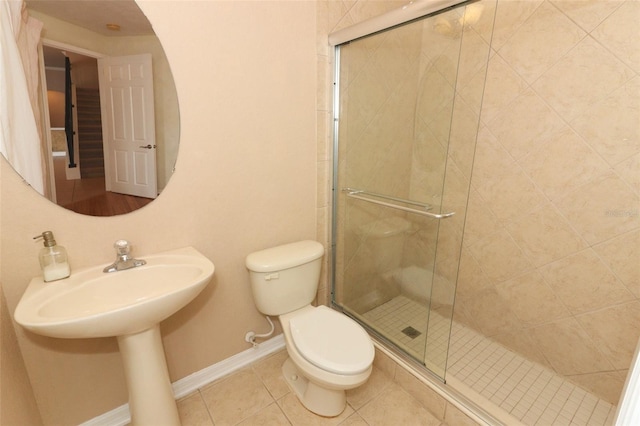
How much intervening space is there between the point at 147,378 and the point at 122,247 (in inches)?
20.6

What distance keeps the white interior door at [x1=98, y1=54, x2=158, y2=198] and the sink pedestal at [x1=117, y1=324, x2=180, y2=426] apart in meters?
0.58

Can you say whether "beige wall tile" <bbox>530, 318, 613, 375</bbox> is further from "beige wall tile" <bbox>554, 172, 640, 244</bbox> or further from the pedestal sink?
the pedestal sink

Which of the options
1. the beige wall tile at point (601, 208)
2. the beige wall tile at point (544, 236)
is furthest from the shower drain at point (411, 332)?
the beige wall tile at point (601, 208)

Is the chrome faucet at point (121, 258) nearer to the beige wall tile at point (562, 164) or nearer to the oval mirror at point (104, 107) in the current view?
the oval mirror at point (104, 107)

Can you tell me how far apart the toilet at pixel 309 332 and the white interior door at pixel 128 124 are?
617mm

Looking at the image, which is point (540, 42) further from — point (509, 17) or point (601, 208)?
point (601, 208)

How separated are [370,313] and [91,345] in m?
1.43

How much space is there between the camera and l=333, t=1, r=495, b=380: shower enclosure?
1.46 meters

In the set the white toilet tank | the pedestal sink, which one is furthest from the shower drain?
the pedestal sink

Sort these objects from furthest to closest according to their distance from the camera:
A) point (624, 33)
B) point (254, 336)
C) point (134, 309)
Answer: point (254, 336) < point (624, 33) < point (134, 309)

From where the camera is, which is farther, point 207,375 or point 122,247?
point 207,375

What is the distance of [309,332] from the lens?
145 cm

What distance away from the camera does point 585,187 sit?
1530 millimetres

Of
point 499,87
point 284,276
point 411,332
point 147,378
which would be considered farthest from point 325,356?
point 499,87
